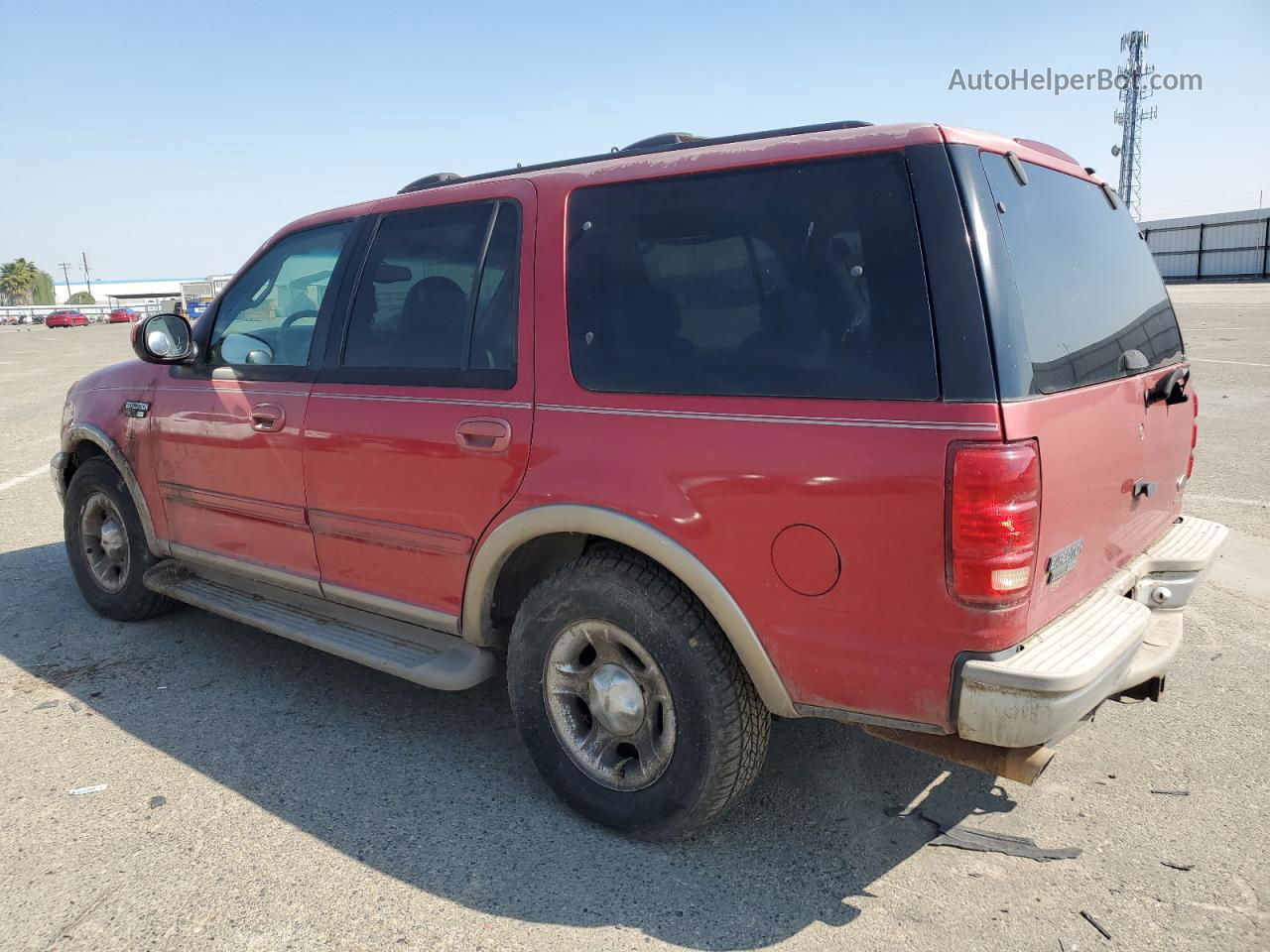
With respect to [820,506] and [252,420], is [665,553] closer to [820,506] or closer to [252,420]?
[820,506]

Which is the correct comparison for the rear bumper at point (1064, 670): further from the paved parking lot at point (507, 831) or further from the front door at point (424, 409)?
the front door at point (424, 409)

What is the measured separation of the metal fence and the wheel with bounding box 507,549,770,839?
139 ft

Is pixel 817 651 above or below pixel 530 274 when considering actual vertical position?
below

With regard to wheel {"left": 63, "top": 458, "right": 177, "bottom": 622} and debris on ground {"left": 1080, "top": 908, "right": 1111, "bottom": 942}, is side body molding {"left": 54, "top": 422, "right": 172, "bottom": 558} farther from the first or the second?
debris on ground {"left": 1080, "top": 908, "right": 1111, "bottom": 942}

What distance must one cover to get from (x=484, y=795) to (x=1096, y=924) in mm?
1884

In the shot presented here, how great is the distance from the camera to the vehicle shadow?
2688 millimetres

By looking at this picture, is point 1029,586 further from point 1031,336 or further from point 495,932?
point 495,932

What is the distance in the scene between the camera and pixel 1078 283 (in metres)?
2.76

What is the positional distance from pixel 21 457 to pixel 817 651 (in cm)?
1008

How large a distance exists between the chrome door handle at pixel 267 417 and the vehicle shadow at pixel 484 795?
1.17 meters

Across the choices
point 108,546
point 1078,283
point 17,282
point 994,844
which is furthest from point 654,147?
point 17,282

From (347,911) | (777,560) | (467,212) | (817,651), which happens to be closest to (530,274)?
(467,212)

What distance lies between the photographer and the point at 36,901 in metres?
2.69

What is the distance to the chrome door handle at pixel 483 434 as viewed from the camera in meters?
3.05
